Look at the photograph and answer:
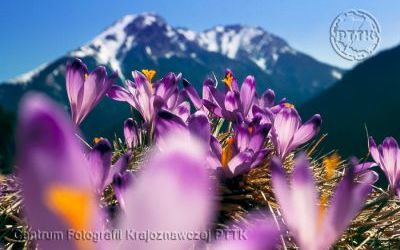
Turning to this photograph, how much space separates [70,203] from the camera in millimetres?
261

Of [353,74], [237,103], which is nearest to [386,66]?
[353,74]

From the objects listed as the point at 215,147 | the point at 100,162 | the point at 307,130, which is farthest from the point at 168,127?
the point at 307,130

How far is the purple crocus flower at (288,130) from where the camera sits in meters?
1.05

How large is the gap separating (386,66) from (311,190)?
97.5 m

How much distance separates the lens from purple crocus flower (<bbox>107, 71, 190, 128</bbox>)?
1.14 m

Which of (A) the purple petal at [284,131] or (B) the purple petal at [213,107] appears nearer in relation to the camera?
(A) the purple petal at [284,131]

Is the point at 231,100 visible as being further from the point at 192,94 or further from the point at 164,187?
the point at 164,187

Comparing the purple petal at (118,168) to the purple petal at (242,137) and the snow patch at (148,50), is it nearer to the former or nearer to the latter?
the purple petal at (242,137)

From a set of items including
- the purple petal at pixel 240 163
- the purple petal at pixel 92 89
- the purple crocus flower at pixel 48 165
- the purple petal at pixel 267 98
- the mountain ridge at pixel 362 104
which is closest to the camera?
the purple crocus flower at pixel 48 165

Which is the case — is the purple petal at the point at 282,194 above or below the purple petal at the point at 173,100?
below

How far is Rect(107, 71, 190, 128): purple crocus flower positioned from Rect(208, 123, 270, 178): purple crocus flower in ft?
0.89

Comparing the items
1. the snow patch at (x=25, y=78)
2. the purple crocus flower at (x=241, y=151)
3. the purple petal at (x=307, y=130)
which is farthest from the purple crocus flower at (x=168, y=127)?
the snow patch at (x=25, y=78)

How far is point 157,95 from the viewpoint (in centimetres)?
114

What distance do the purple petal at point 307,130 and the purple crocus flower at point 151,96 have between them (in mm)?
249
